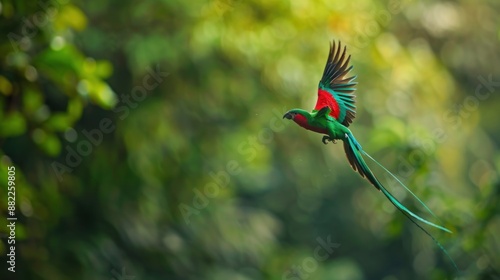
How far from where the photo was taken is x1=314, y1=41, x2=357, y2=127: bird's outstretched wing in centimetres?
111

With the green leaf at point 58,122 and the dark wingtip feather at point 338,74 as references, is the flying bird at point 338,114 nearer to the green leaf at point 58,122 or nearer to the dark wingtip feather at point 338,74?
the dark wingtip feather at point 338,74

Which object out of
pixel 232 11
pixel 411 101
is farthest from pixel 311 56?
pixel 411 101

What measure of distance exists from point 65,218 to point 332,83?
8.26 ft

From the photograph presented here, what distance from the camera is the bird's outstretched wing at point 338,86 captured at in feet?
3.64

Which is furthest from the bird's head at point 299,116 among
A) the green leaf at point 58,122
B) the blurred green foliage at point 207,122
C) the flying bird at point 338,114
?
the green leaf at point 58,122

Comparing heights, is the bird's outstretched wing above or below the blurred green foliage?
below

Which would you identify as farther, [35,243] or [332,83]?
[35,243]

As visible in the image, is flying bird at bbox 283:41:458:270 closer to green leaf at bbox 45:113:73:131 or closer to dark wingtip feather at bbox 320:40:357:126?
dark wingtip feather at bbox 320:40:357:126

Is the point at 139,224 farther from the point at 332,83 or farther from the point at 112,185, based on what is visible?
the point at 332,83

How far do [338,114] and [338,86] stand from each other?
0.17 ft

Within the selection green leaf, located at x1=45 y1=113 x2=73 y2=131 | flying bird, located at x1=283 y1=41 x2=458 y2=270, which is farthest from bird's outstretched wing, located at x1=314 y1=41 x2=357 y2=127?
green leaf, located at x1=45 y1=113 x2=73 y2=131

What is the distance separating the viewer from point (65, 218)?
3.47 m

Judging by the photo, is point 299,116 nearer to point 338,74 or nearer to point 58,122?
point 338,74

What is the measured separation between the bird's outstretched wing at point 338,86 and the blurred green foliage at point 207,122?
1.39 meters
